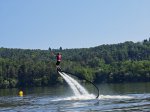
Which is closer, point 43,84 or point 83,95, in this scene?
point 83,95

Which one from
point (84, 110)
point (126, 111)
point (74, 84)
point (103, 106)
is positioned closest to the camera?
point (126, 111)

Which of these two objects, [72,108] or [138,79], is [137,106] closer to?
[72,108]

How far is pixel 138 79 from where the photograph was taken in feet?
597

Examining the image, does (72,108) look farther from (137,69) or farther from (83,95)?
(137,69)

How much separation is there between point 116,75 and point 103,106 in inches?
5817

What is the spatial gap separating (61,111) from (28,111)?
4.40 m

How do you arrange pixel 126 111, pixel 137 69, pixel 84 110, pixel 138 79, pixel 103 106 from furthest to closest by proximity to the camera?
1. pixel 137 69
2. pixel 138 79
3. pixel 103 106
4. pixel 84 110
5. pixel 126 111

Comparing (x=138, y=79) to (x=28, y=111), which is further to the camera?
(x=138, y=79)

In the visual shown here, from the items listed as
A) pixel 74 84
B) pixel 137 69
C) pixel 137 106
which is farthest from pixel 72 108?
pixel 137 69

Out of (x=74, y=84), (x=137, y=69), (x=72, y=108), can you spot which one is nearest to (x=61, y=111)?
(x=72, y=108)

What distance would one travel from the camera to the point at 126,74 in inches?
7549

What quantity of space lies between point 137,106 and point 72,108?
23.9 feet

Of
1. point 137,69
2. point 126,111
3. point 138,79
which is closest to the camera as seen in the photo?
point 126,111

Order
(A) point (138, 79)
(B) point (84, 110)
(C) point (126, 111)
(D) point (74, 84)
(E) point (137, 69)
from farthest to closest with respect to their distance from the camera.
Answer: (E) point (137, 69), (A) point (138, 79), (D) point (74, 84), (B) point (84, 110), (C) point (126, 111)
